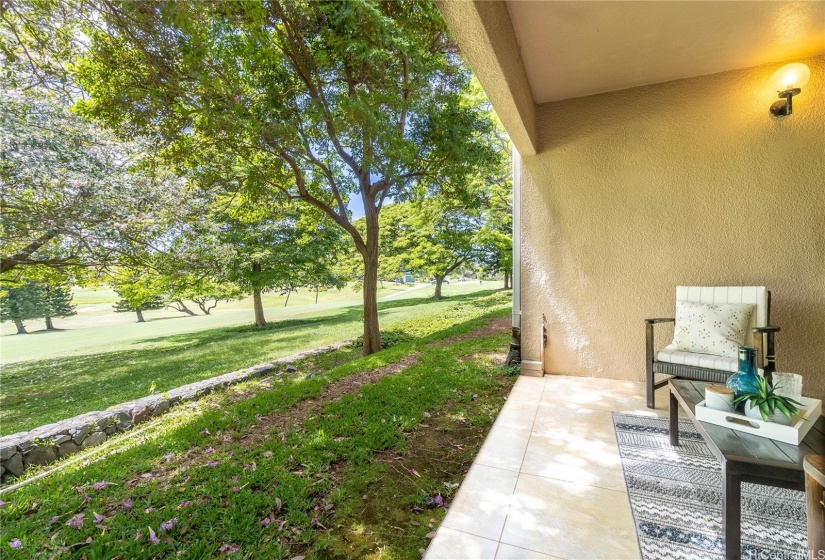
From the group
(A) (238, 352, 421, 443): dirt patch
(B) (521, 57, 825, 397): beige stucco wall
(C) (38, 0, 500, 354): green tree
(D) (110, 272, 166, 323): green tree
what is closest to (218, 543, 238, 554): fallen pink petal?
(A) (238, 352, 421, 443): dirt patch

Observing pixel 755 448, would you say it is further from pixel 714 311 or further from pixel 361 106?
pixel 361 106

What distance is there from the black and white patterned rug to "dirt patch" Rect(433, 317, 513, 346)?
3.38 metres

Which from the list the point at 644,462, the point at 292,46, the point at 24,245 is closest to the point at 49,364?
the point at 24,245

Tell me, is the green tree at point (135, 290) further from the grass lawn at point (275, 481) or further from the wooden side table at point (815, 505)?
the wooden side table at point (815, 505)

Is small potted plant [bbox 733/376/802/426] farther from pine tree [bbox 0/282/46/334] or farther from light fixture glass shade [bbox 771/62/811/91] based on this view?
pine tree [bbox 0/282/46/334]

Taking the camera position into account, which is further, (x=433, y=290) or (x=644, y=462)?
(x=433, y=290)

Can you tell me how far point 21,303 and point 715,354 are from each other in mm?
7559

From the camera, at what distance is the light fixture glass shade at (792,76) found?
2.40 metres

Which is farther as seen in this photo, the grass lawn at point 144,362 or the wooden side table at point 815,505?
the grass lawn at point 144,362

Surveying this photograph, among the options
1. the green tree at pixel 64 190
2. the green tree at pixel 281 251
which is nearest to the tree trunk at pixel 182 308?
the green tree at pixel 281 251

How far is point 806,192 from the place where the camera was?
2.56 m

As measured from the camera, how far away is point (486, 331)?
6422 mm

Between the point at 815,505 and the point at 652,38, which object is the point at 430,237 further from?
the point at 815,505

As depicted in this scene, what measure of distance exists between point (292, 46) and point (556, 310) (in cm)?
467
